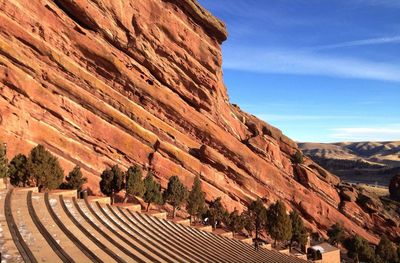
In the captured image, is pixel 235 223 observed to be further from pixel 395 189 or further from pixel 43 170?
pixel 395 189

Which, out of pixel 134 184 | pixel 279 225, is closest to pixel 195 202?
pixel 134 184

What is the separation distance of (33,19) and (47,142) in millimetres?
15039

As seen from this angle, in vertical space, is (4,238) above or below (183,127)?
below

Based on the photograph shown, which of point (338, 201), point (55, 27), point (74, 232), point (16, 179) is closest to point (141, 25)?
point (55, 27)

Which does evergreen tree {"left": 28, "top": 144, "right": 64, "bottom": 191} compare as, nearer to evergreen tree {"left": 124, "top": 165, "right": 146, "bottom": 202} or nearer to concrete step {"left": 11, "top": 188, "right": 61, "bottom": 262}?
evergreen tree {"left": 124, "top": 165, "right": 146, "bottom": 202}

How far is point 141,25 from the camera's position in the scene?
5822 centimetres

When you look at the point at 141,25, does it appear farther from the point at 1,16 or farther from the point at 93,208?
the point at 93,208

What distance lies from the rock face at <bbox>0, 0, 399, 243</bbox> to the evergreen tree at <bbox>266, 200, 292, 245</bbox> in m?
9.35

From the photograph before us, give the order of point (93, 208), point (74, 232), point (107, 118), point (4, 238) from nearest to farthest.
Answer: point (4, 238) < point (74, 232) < point (93, 208) < point (107, 118)

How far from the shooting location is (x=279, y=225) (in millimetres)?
49344

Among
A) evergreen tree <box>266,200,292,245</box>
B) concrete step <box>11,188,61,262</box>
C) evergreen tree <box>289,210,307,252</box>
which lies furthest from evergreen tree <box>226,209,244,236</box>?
concrete step <box>11,188,61,262</box>

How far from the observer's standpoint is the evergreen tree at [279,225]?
49250 mm

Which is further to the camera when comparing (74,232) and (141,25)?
(141,25)

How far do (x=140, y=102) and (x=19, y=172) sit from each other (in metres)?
26.9
